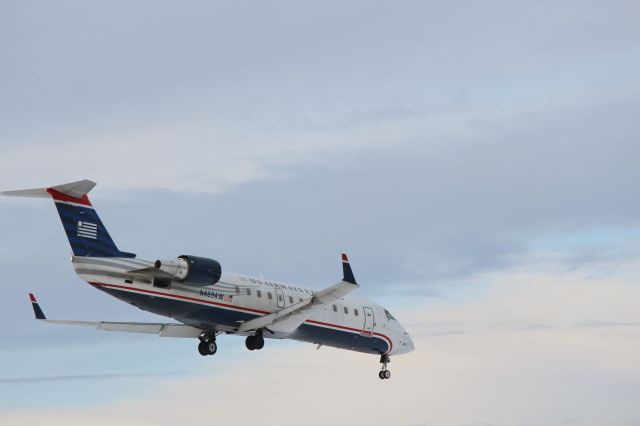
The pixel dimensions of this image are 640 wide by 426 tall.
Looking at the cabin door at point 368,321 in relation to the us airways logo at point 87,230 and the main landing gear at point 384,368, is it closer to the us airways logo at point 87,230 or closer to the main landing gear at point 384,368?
the main landing gear at point 384,368

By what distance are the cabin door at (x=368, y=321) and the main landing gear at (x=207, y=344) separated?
8.01 m

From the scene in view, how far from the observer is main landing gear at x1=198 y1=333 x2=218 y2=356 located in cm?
5425

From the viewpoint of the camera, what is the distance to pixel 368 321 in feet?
194

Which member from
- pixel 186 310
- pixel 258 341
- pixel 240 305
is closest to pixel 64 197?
pixel 186 310

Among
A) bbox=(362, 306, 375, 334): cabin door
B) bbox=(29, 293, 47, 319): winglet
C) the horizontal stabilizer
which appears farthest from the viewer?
bbox=(362, 306, 375, 334): cabin door

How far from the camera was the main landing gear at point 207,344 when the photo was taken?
178 ft

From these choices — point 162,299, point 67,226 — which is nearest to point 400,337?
point 162,299

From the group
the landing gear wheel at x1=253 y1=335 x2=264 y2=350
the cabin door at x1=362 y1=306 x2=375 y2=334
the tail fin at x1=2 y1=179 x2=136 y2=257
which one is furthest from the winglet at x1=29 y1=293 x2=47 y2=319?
the cabin door at x1=362 y1=306 x2=375 y2=334

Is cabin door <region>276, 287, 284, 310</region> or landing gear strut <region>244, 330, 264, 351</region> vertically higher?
cabin door <region>276, 287, 284, 310</region>

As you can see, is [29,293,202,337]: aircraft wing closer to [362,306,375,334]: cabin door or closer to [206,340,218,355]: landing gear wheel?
[206,340,218,355]: landing gear wheel

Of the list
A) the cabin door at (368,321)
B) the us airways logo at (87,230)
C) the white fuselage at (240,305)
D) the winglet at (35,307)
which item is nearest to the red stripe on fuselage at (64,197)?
the us airways logo at (87,230)

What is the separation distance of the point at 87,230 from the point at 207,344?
8.69 meters

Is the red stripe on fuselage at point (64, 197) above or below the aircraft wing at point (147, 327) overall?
above

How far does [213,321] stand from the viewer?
2048 inches
